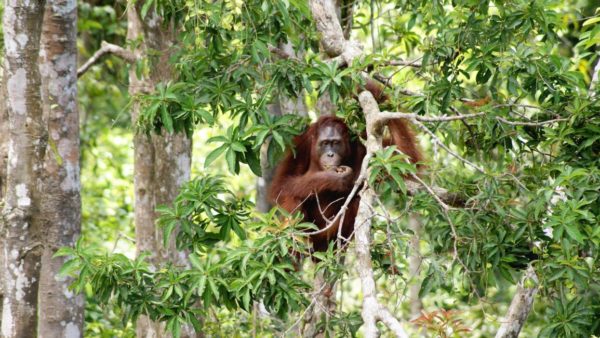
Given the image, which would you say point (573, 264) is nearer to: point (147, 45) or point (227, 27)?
point (227, 27)

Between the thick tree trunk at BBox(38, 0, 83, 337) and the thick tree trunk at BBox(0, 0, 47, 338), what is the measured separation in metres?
0.71

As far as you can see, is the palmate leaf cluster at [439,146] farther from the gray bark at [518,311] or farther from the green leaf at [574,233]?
the gray bark at [518,311]

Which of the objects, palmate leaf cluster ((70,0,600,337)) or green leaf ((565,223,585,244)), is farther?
palmate leaf cluster ((70,0,600,337))

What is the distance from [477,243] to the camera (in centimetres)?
434

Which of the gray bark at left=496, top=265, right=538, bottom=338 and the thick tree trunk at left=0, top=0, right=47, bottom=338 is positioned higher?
the thick tree trunk at left=0, top=0, right=47, bottom=338

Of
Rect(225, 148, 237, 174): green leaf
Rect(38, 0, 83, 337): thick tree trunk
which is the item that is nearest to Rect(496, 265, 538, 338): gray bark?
Rect(225, 148, 237, 174): green leaf

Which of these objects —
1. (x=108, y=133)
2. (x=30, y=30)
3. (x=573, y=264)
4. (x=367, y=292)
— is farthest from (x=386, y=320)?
(x=108, y=133)

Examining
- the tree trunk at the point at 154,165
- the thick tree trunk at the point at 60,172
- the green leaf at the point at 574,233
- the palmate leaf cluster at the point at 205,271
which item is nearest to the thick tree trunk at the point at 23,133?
the palmate leaf cluster at the point at 205,271

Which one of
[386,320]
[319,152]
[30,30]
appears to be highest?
[30,30]

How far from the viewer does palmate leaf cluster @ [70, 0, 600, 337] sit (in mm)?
3957

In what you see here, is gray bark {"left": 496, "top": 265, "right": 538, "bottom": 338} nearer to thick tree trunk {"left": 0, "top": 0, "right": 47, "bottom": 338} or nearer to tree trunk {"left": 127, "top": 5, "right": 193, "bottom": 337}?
tree trunk {"left": 127, "top": 5, "right": 193, "bottom": 337}

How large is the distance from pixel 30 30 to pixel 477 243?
2347 millimetres

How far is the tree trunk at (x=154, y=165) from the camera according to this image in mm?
6174

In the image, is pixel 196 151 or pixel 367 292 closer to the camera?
pixel 367 292
